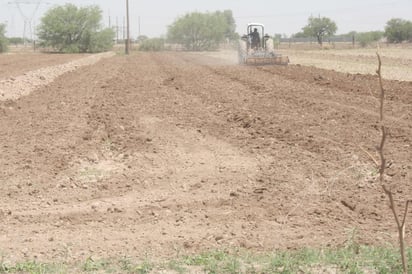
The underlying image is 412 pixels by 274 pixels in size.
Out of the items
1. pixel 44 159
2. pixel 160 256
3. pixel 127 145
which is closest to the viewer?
pixel 160 256

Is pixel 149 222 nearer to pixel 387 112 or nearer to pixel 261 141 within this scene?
pixel 261 141

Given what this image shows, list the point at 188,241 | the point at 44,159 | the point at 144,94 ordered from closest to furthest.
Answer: the point at 188,241, the point at 44,159, the point at 144,94

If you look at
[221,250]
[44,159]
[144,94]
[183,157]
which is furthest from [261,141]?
[144,94]

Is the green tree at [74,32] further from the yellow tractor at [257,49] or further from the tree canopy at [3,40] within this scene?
the yellow tractor at [257,49]

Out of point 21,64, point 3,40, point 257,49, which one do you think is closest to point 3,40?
point 3,40

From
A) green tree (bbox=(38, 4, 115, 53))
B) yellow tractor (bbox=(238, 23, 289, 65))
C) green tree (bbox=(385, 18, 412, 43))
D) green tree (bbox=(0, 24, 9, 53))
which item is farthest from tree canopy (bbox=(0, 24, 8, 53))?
yellow tractor (bbox=(238, 23, 289, 65))

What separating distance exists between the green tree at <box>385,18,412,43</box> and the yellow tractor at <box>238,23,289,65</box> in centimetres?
6119

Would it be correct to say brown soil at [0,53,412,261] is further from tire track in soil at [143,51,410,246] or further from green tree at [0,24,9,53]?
green tree at [0,24,9,53]

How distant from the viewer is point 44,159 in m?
9.52

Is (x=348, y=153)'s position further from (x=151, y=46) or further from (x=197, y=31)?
(x=197, y=31)

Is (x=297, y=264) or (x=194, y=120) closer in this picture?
(x=297, y=264)

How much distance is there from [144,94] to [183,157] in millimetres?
9036

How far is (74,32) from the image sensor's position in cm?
8938

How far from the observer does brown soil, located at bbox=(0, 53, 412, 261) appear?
6141mm
